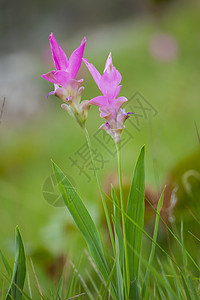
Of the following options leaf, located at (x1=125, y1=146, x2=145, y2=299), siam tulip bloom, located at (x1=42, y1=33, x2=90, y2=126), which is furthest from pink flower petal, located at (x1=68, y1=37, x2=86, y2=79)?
leaf, located at (x1=125, y1=146, x2=145, y2=299)

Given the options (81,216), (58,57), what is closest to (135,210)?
(81,216)

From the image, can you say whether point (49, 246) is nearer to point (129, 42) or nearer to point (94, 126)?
point (94, 126)

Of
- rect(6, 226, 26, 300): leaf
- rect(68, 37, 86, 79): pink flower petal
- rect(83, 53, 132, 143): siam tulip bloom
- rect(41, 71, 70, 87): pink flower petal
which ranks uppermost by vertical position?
rect(68, 37, 86, 79): pink flower petal

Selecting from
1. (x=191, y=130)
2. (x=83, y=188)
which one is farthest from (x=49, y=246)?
(x=191, y=130)

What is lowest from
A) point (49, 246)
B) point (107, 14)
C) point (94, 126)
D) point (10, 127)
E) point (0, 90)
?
point (49, 246)

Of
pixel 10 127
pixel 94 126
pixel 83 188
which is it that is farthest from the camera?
pixel 10 127

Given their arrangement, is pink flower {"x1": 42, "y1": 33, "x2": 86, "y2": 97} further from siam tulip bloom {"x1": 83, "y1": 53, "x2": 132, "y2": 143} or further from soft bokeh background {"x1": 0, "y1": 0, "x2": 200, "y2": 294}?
soft bokeh background {"x1": 0, "y1": 0, "x2": 200, "y2": 294}

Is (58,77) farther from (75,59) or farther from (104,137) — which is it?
(104,137)
